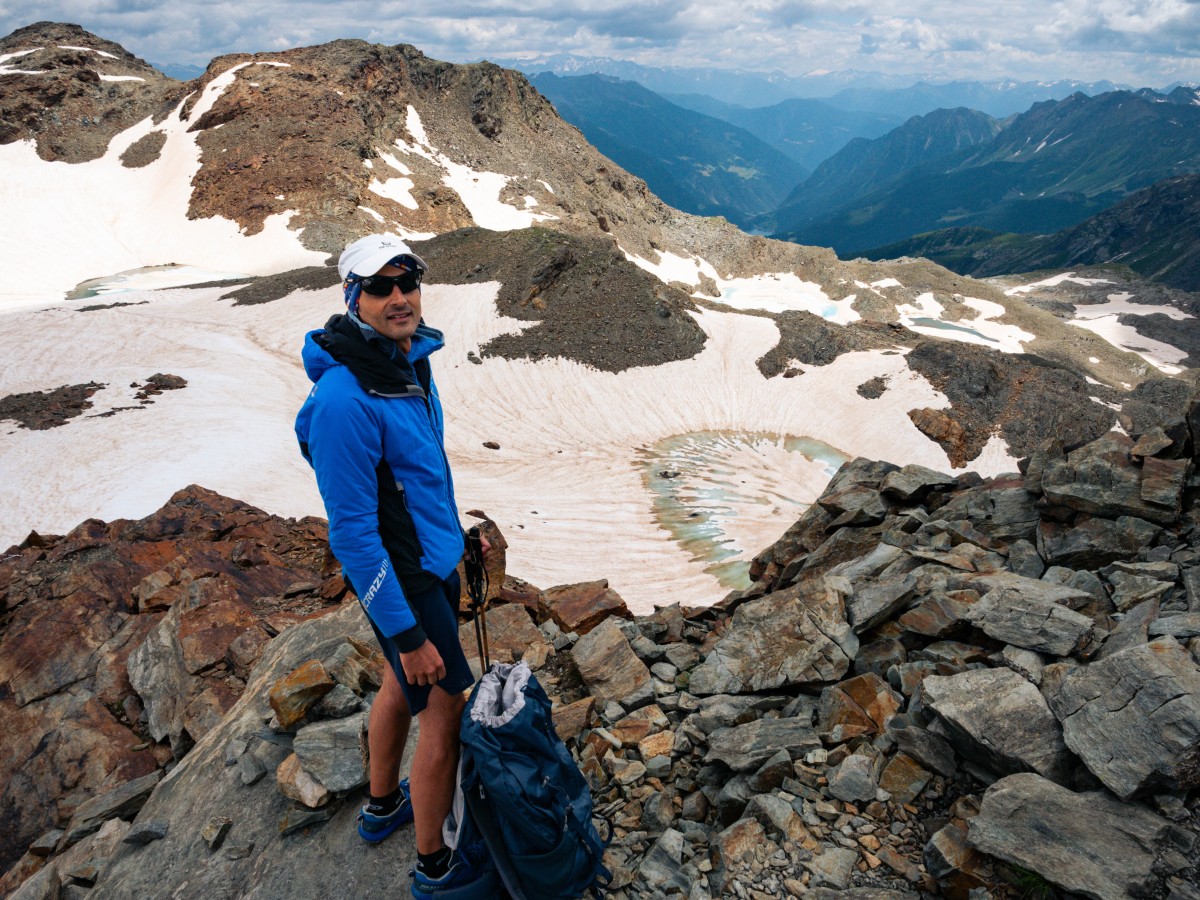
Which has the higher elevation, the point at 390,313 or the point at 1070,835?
the point at 390,313

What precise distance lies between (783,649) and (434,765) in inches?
171

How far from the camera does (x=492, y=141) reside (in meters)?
95.8

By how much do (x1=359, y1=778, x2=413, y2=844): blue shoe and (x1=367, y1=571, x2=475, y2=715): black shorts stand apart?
1209mm

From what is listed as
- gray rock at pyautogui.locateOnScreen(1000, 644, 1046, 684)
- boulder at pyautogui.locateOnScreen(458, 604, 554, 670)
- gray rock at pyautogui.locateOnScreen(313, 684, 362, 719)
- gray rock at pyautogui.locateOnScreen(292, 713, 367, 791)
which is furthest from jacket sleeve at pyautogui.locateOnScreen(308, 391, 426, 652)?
gray rock at pyautogui.locateOnScreen(1000, 644, 1046, 684)

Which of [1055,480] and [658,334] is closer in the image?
[1055,480]

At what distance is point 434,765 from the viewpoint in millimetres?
4207

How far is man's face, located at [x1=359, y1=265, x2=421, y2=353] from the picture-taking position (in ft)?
13.2

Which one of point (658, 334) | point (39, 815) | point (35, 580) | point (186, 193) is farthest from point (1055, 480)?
point (186, 193)

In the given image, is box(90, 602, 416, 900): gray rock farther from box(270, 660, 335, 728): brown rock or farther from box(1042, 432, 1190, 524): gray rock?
box(1042, 432, 1190, 524): gray rock

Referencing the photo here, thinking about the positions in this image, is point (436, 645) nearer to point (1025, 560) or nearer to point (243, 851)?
point (243, 851)

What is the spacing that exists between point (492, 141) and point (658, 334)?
70.1m

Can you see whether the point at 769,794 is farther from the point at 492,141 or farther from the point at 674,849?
the point at 492,141

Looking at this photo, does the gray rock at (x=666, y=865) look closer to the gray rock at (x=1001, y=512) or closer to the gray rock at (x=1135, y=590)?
the gray rock at (x=1135, y=590)

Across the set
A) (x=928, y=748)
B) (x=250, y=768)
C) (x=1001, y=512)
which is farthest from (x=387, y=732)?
(x=1001, y=512)
